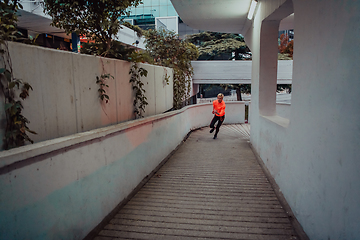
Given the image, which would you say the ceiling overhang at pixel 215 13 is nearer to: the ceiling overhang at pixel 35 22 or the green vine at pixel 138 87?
the green vine at pixel 138 87

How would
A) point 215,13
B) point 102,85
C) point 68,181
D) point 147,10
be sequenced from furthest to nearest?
1. point 147,10
2. point 215,13
3. point 102,85
4. point 68,181

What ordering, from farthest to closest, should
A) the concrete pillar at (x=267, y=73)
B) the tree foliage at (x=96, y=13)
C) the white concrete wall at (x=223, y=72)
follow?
the white concrete wall at (x=223, y=72) → the concrete pillar at (x=267, y=73) → the tree foliage at (x=96, y=13)

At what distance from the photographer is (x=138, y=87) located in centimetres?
543

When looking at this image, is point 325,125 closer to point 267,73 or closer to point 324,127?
point 324,127

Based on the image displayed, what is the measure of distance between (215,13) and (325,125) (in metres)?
7.42

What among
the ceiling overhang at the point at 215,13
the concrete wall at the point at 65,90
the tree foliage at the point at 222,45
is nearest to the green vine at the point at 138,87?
the concrete wall at the point at 65,90

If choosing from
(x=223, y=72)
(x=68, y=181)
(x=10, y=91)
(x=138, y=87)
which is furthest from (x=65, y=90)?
(x=223, y=72)

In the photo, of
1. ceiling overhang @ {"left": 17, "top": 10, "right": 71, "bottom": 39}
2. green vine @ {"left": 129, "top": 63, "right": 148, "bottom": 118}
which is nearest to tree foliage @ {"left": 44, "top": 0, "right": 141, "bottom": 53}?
green vine @ {"left": 129, "top": 63, "right": 148, "bottom": 118}

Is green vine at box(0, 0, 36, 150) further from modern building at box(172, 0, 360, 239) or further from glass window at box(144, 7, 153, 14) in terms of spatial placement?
glass window at box(144, 7, 153, 14)

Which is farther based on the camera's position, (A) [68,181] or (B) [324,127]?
(A) [68,181]

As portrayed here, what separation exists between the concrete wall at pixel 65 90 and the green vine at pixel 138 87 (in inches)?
15.5

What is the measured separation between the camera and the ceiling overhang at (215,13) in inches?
315

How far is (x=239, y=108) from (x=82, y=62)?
12839 mm

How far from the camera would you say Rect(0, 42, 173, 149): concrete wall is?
8.64 ft
